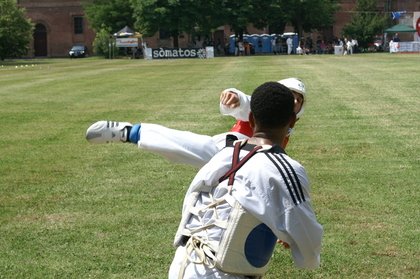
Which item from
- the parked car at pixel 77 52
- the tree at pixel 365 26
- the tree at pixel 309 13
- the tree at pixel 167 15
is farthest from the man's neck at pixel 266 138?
the parked car at pixel 77 52

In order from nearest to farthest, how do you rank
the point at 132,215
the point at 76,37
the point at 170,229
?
the point at 170,229, the point at 132,215, the point at 76,37

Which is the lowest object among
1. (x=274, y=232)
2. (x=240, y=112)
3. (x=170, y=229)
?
(x=170, y=229)

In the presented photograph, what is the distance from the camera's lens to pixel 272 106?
3.81 metres

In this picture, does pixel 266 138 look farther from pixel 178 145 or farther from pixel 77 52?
pixel 77 52

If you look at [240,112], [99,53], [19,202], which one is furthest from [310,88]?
[99,53]

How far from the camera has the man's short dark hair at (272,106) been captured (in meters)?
3.81

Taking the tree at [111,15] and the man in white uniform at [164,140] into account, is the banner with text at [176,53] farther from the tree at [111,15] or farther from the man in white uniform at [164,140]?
the man in white uniform at [164,140]

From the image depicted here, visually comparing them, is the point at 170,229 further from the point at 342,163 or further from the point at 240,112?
the point at 342,163

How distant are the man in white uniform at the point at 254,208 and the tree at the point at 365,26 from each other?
253 ft

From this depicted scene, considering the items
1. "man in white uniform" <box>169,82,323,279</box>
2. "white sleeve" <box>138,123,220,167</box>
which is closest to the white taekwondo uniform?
"man in white uniform" <box>169,82,323,279</box>

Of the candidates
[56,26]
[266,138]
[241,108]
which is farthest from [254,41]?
[266,138]

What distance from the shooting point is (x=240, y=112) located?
457cm

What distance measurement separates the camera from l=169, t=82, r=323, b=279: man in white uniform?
365cm

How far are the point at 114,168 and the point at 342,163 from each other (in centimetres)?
344
